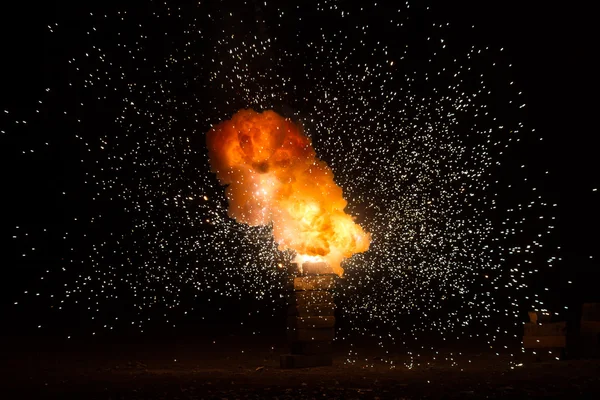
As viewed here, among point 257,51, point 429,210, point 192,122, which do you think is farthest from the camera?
point 429,210

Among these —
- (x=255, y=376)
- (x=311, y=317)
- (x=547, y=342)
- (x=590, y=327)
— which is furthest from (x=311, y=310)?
(x=590, y=327)

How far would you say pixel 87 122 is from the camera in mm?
16062

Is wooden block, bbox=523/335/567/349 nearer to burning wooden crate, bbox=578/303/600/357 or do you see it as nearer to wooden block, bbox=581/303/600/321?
burning wooden crate, bbox=578/303/600/357

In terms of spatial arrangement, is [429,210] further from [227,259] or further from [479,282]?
[227,259]

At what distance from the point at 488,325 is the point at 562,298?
2354mm

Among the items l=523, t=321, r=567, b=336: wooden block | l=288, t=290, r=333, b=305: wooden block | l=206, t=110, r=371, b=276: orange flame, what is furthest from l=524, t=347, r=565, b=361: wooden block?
l=288, t=290, r=333, b=305: wooden block

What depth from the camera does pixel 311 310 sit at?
11.2m

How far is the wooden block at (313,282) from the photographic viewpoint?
37.0 feet

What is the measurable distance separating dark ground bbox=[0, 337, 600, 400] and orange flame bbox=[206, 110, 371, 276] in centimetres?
210

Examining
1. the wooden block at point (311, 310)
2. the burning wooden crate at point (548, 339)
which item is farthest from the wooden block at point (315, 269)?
the burning wooden crate at point (548, 339)

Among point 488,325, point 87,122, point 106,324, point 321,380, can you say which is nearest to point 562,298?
point 488,325

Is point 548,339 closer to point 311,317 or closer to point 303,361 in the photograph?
point 311,317

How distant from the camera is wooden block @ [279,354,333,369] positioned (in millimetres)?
10797

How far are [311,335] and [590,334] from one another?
488 centimetres
